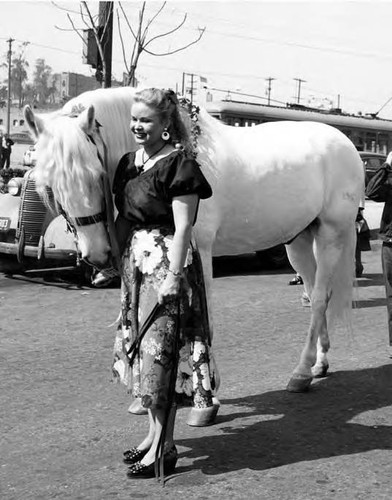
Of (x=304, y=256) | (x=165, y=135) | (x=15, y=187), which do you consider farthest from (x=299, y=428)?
(x=15, y=187)

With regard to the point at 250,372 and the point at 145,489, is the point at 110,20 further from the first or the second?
the point at 145,489

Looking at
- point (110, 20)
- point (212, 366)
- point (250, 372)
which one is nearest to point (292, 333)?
point (250, 372)

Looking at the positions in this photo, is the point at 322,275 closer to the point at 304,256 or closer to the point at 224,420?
the point at 304,256

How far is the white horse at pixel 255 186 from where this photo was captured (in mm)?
4004

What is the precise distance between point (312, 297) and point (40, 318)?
340 cm

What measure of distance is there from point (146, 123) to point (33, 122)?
60cm

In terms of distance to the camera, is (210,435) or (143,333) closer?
(143,333)

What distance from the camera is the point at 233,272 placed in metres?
12.0

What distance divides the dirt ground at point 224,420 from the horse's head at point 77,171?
1127 millimetres

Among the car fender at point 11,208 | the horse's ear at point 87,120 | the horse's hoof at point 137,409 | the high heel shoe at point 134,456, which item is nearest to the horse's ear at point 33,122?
the horse's ear at point 87,120

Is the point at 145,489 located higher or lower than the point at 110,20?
lower

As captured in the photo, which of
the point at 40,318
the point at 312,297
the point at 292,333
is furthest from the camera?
the point at 40,318

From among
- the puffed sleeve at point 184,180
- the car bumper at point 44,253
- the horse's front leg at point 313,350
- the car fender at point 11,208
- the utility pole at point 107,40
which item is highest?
the utility pole at point 107,40

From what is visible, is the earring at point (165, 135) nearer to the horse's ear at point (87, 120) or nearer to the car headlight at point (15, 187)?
the horse's ear at point (87, 120)
